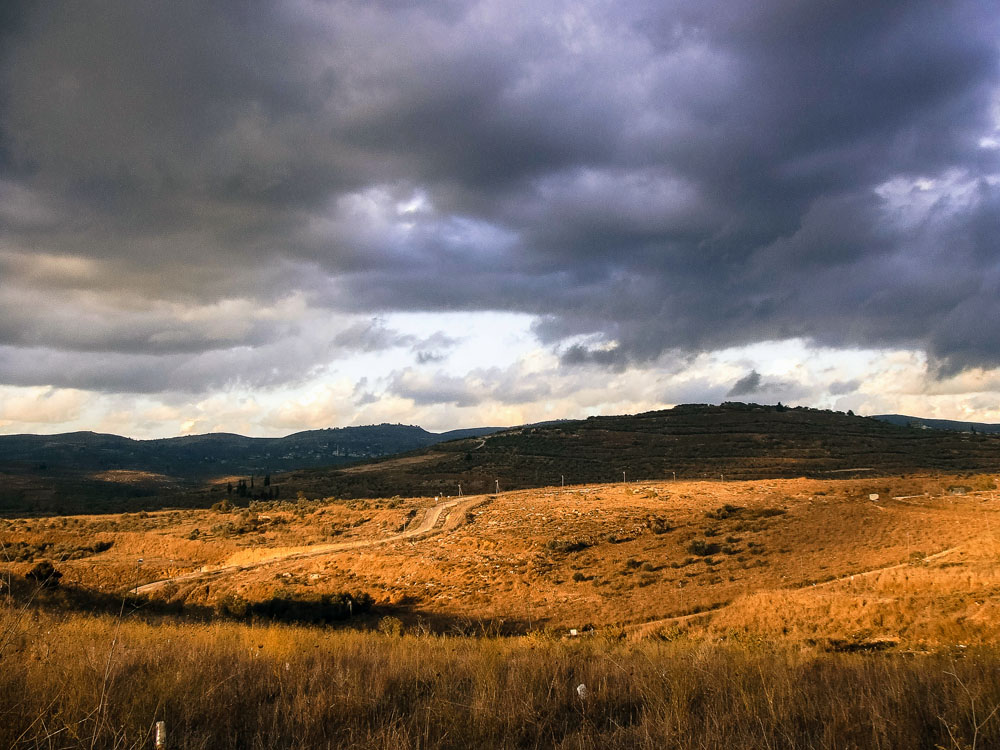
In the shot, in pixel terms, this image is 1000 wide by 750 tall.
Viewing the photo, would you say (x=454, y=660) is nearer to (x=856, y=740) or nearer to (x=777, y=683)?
(x=777, y=683)

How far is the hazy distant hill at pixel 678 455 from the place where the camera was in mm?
80125

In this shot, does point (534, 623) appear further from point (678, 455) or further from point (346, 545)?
point (678, 455)

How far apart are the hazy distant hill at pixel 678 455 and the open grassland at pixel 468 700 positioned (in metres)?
65.7

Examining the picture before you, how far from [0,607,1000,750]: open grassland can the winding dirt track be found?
101ft

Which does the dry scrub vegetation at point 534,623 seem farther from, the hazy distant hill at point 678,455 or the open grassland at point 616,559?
the hazy distant hill at point 678,455

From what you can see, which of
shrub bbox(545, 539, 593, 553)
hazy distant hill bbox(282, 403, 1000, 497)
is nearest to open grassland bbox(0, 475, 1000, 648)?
shrub bbox(545, 539, 593, 553)

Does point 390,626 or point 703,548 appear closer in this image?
point 390,626

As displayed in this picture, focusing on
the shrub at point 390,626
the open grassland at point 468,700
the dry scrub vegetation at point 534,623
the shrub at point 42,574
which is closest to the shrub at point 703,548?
the dry scrub vegetation at point 534,623

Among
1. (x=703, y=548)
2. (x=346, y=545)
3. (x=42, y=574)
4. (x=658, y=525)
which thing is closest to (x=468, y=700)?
(x=703, y=548)

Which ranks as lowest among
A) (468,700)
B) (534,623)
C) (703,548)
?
(534,623)

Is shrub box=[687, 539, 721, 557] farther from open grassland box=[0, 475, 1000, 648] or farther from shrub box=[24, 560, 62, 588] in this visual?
shrub box=[24, 560, 62, 588]

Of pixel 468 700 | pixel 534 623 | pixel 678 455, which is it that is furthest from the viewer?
pixel 678 455

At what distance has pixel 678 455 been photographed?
98.1m

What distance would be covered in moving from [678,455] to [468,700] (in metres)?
97.3
